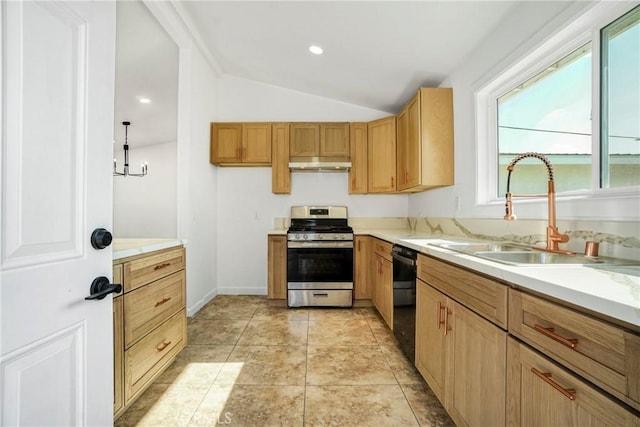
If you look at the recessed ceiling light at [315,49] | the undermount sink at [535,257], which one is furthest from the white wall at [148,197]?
the undermount sink at [535,257]

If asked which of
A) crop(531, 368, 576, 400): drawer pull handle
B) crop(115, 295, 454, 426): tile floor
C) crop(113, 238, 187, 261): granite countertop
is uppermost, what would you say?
crop(113, 238, 187, 261): granite countertop

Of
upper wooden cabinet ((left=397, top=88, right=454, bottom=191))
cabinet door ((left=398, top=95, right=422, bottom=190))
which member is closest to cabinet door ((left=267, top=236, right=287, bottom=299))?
cabinet door ((left=398, top=95, right=422, bottom=190))

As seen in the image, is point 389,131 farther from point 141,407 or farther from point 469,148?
point 141,407

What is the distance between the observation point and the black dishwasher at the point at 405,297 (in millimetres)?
1874

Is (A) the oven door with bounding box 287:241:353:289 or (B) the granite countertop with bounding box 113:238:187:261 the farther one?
(A) the oven door with bounding box 287:241:353:289

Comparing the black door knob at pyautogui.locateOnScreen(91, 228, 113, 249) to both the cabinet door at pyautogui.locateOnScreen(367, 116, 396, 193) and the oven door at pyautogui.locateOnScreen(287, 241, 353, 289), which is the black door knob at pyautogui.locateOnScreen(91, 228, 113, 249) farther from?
the cabinet door at pyautogui.locateOnScreen(367, 116, 396, 193)

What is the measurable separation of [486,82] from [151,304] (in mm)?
2638

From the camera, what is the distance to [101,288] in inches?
31.6

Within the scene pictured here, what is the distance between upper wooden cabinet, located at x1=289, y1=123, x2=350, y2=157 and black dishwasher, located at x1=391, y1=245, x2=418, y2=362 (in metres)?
1.66

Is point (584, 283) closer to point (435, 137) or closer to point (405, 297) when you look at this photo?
point (405, 297)

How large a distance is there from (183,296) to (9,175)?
5.18ft

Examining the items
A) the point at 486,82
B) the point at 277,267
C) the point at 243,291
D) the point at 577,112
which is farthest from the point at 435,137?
the point at 243,291

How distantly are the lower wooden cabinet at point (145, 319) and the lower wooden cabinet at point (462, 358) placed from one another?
1567 mm

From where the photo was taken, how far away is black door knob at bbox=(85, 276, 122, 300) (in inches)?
30.7
